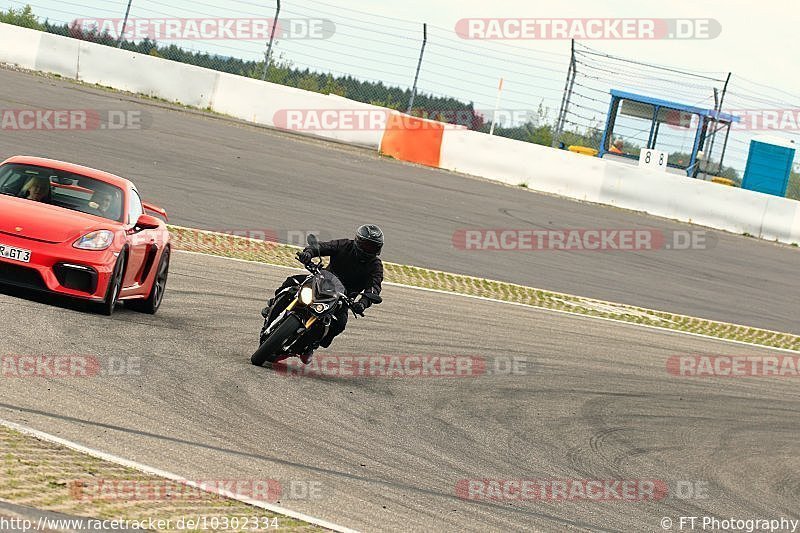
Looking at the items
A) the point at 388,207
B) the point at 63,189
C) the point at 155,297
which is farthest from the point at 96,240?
the point at 388,207

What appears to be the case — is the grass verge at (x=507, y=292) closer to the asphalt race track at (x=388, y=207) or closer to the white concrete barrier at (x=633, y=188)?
the asphalt race track at (x=388, y=207)

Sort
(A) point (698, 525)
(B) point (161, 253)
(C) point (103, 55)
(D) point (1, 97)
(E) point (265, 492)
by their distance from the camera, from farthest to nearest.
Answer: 1. (C) point (103, 55)
2. (D) point (1, 97)
3. (B) point (161, 253)
4. (A) point (698, 525)
5. (E) point (265, 492)

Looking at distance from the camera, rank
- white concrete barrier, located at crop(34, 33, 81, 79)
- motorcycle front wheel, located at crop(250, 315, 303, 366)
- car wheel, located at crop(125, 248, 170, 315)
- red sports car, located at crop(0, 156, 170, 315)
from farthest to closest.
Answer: white concrete barrier, located at crop(34, 33, 81, 79), car wheel, located at crop(125, 248, 170, 315), motorcycle front wheel, located at crop(250, 315, 303, 366), red sports car, located at crop(0, 156, 170, 315)

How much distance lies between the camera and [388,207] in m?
22.9

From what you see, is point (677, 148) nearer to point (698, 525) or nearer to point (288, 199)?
point (288, 199)

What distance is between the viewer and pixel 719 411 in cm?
1352

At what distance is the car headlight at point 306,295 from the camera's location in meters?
11.2

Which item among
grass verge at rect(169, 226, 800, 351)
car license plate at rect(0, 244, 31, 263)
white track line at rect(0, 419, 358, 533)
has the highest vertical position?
car license plate at rect(0, 244, 31, 263)

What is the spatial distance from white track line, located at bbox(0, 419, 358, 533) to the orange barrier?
71.9 ft

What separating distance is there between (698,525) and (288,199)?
1411 cm

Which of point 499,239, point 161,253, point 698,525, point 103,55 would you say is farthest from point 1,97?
point 698,525

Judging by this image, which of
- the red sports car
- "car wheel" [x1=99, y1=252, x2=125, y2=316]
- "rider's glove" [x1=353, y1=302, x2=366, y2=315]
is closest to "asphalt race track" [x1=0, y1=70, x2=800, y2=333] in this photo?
the red sports car

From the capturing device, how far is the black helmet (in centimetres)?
1147

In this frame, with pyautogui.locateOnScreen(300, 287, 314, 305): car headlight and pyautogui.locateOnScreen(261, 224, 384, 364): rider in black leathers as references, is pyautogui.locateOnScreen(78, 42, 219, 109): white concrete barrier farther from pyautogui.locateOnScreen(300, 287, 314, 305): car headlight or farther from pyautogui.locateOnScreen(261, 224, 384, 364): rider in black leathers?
pyautogui.locateOnScreen(300, 287, 314, 305): car headlight
